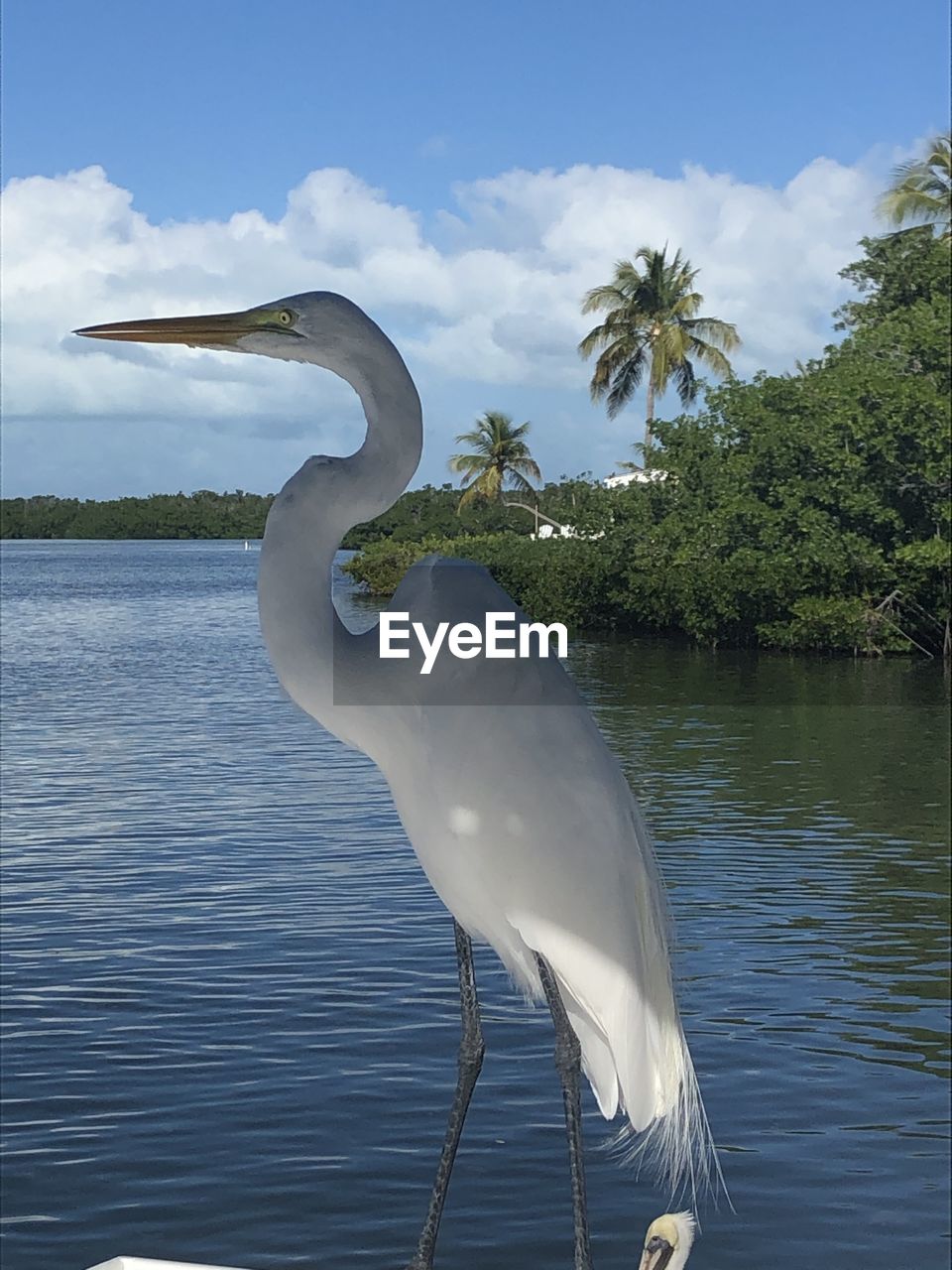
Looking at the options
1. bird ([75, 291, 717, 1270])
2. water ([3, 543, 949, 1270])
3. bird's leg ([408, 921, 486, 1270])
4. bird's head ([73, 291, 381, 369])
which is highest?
bird's head ([73, 291, 381, 369])

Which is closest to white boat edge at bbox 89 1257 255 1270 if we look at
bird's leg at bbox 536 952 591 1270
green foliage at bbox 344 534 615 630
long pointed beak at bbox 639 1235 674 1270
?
bird's leg at bbox 536 952 591 1270

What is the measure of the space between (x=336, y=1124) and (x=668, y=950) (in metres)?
4.85

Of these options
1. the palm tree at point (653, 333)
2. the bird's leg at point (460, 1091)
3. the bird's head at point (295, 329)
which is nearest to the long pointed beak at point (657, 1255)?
the bird's leg at point (460, 1091)

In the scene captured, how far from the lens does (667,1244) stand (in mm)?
2553

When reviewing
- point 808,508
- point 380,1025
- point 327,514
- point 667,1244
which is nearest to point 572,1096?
point 667,1244

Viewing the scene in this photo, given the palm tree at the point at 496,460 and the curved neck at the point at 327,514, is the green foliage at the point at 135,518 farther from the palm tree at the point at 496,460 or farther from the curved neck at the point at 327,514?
the curved neck at the point at 327,514

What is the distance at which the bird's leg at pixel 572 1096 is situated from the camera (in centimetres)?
227

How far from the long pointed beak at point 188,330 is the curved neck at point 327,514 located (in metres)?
0.12

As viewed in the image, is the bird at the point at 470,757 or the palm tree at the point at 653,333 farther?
the palm tree at the point at 653,333

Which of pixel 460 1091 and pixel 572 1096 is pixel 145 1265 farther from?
pixel 572 1096

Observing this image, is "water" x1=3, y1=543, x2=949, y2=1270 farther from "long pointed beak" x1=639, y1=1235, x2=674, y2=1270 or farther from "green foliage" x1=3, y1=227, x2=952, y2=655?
"green foliage" x1=3, y1=227, x2=952, y2=655

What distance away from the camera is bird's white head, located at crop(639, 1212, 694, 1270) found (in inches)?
100

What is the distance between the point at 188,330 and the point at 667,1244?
160 centimetres

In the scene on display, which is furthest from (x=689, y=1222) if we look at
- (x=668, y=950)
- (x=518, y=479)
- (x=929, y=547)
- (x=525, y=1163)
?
(x=518, y=479)
